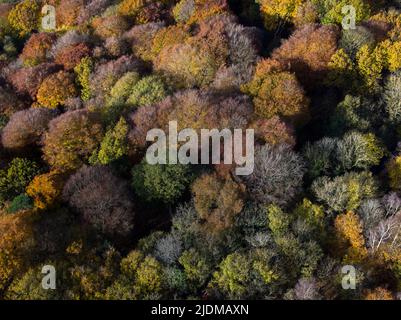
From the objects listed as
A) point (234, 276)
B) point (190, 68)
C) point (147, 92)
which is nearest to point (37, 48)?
point (147, 92)

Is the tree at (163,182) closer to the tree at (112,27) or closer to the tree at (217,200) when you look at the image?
the tree at (217,200)

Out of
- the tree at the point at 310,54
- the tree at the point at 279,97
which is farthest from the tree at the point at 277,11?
the tree at the point at 279,97

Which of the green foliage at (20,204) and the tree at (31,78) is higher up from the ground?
the tree at (31,78)

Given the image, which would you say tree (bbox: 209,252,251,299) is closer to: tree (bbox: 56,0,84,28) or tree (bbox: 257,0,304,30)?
tree (bbox: 257,0,304,30)

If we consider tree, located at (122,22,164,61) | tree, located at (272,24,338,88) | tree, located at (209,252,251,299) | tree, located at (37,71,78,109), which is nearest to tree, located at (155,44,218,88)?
tree, located at (122,22,164,61)
